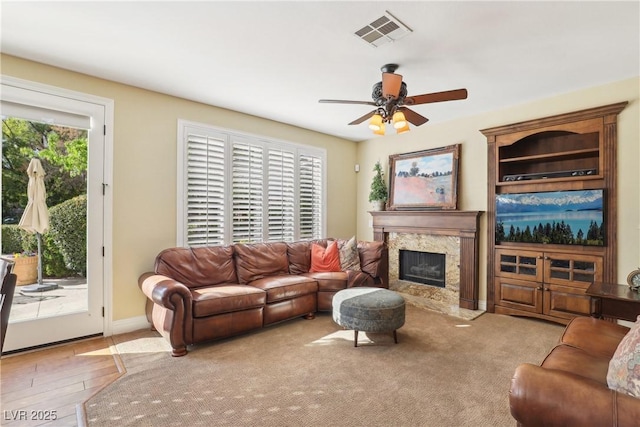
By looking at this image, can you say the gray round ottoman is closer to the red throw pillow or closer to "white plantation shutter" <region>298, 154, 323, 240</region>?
the red throw pillow

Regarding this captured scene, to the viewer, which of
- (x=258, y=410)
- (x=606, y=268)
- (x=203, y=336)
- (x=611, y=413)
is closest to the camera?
(x=611, y=413)

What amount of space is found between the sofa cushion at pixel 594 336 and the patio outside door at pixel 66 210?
4211 millimetres

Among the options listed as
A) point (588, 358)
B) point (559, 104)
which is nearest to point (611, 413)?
point (588, 358)

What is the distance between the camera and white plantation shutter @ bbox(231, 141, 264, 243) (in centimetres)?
A: 435

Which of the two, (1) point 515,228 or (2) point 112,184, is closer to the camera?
(2) point 112,184

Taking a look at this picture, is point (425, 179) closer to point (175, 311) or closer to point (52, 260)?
point (175, 311)

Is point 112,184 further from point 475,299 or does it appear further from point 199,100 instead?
point 475,299

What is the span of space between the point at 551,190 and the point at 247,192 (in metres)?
3.88

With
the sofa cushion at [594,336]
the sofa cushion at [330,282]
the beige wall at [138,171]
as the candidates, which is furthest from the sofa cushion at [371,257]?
the beige wall at [138,171]

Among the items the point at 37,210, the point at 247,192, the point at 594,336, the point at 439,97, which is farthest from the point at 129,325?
the point at 594,336

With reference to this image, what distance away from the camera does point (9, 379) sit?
245 cm

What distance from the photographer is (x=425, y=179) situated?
493 cm

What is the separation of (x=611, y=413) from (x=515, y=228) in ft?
10.5

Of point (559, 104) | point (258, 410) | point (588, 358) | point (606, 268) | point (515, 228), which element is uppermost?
point (559, 104)
